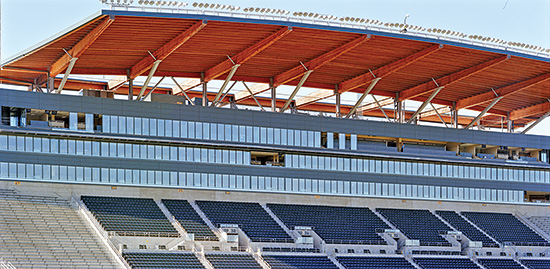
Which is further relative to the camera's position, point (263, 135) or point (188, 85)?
point (188, 85)

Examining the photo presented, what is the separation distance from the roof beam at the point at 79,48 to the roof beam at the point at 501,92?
41.4m

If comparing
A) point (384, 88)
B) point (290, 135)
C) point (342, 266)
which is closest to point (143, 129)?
point (290, 135)

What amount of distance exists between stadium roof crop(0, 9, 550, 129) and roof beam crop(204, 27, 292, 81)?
83 millimetres

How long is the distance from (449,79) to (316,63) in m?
14.2

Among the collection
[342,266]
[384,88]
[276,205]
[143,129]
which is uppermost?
[384,88]

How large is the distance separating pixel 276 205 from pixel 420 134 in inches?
639

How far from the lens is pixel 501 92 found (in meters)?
85.2

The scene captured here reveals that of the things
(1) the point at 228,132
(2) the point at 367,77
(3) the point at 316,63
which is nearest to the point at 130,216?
(1) the point at 228,132

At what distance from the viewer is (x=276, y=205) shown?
245 ft

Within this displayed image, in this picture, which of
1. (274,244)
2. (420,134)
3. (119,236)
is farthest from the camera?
(420,134)

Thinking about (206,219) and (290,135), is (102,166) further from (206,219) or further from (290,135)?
(290,135)

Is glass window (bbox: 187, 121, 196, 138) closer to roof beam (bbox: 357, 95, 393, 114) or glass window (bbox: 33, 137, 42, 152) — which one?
glass window (bbox: 33, 137, 42, 152)

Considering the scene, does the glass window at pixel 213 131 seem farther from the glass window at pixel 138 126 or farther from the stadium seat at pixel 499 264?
the stadium seat at pixel 499 264

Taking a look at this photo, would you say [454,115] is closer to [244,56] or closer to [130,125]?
[244,56]
